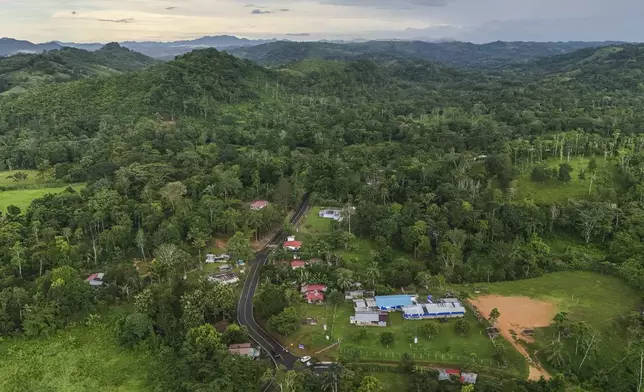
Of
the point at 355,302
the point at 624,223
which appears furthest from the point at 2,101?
the point at 624,223

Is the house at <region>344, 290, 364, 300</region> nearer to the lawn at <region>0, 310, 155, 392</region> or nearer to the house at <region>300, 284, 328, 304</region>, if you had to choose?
the house at <region>300, 284, 328, 304</region>

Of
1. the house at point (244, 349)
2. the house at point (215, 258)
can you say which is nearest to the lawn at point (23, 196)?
the house at point (215, 258)

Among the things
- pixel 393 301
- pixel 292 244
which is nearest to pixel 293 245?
pixel 292 244

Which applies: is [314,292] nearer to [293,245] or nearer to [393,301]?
[393,301]

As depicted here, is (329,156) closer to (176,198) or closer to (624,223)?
(176,198)

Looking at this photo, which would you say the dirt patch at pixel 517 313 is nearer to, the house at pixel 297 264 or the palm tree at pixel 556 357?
the palm tree at pixel 556 357
